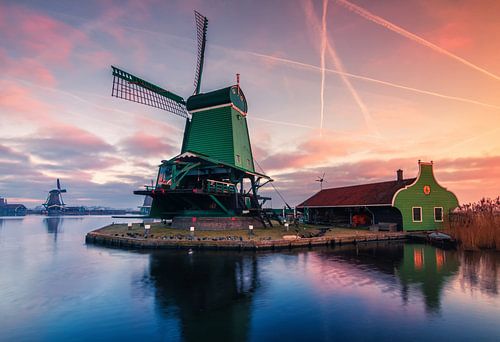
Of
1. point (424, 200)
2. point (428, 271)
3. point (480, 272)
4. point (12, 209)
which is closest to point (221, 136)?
point (424, 200)

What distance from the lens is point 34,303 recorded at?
1295cm

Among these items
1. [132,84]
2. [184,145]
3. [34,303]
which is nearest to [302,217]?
[184,145]

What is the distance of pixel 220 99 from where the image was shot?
36.3 meters

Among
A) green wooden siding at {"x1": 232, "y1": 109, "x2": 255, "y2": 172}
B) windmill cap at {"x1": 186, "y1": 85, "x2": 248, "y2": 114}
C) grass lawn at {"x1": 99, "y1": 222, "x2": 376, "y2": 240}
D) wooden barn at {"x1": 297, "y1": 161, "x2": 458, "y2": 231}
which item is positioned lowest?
grass lawn at {"x1": 99, "y1": 222, "x2": 376, "y2": 240}

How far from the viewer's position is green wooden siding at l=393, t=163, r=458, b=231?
108 ft

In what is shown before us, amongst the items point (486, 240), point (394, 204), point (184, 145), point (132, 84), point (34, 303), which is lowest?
point (34, 303)

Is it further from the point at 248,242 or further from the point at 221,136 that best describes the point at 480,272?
the point at 221,136

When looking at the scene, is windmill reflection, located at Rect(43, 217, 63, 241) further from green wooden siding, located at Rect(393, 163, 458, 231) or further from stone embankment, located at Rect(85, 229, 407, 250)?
green wooden siding, located at Rect(393, 163, 458, 231)

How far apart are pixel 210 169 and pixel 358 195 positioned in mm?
19492

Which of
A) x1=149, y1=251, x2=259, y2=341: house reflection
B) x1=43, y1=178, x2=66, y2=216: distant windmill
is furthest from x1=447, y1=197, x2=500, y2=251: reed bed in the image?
x1=43, y1=178, x2=66, y2=216: distant windmill

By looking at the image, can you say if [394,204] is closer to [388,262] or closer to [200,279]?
[388,262]

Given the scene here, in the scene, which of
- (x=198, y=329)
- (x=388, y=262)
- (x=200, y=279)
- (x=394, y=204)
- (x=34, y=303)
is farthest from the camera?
(x=394, y=204)

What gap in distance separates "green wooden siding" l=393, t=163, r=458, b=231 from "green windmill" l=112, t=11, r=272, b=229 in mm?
15648

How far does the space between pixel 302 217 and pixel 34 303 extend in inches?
1620
